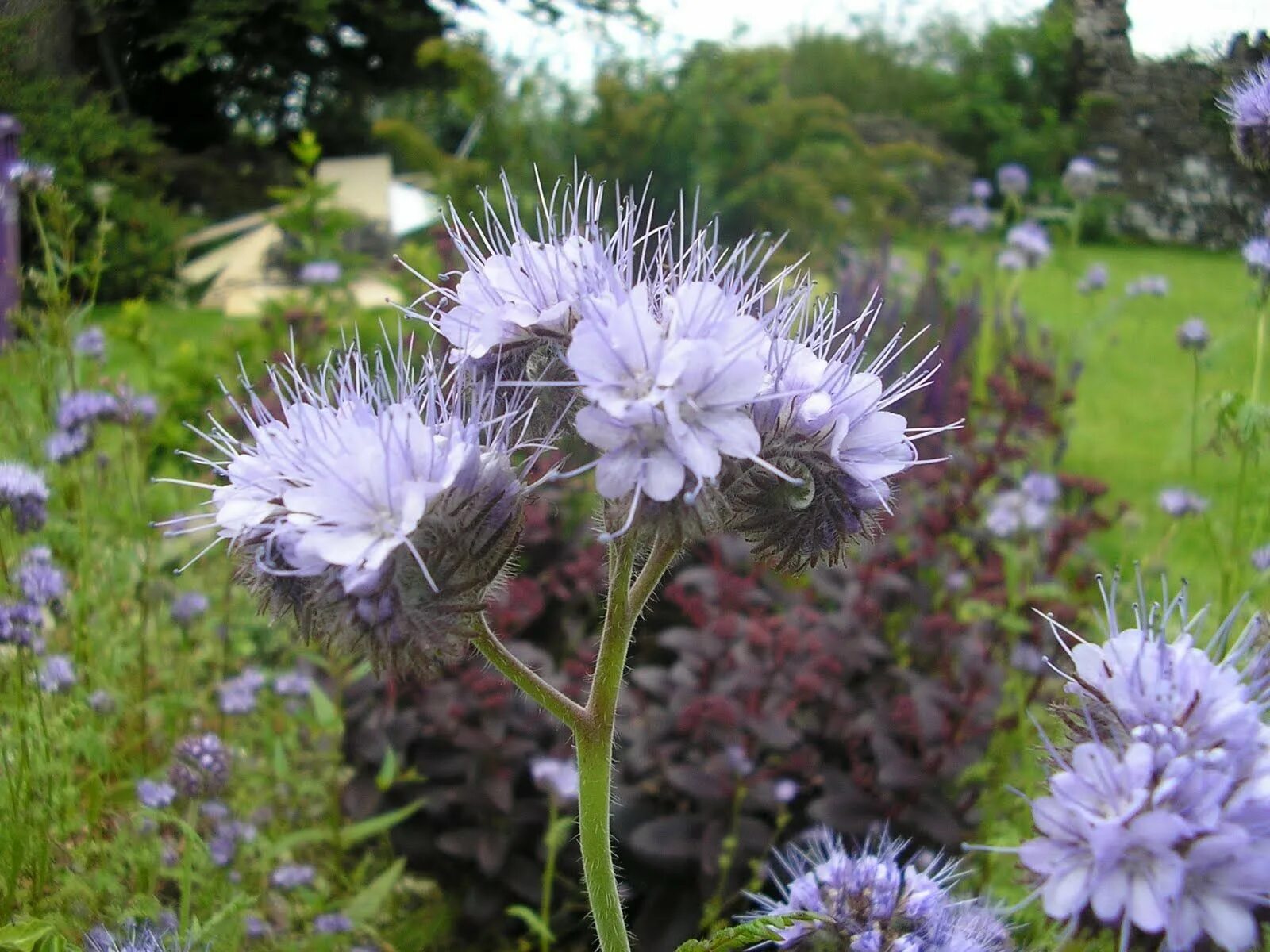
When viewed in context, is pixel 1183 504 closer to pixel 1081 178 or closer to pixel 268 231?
pixel 1081 178

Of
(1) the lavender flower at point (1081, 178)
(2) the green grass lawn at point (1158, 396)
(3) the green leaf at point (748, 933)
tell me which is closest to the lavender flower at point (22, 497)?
(3) the green leaf at point (748, 933)

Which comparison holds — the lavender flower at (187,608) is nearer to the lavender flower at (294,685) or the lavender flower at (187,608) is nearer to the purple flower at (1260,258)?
the lavender flower at (294,685)

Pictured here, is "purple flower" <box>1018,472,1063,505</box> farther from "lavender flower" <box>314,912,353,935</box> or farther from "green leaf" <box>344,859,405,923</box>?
"lavender flower" <box>314,912,353,935</box>

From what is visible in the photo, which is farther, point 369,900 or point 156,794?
point 369,900

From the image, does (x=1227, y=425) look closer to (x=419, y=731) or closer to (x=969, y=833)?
(x=969, y=833)

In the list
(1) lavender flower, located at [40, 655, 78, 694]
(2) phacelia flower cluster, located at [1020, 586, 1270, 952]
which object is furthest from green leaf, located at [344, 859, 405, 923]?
(2) phacelia flower cluster, located at [1020, 586, 1270, 952]

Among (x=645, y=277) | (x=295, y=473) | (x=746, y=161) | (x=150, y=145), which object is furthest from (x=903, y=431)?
(x=746, y=161)

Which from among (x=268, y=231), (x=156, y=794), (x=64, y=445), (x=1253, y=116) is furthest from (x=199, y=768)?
(x=1253, y=116)
